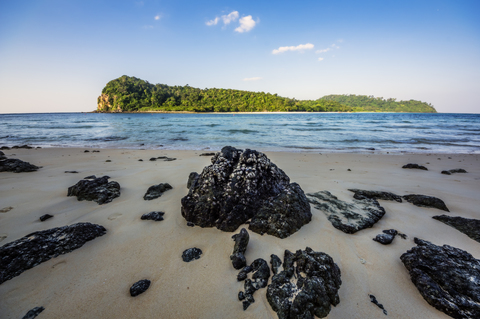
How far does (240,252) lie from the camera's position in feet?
7.64

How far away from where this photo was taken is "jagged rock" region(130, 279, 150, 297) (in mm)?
1935

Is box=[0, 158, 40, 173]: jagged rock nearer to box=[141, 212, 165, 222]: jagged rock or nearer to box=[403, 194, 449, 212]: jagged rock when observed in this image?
box=[141, 212, 165, 222]: jagged rock

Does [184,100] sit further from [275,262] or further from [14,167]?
[275,262]

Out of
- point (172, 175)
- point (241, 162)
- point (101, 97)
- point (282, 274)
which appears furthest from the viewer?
point (101, 97)

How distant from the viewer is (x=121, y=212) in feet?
11.2

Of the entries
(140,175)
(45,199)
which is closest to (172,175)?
(140,175)

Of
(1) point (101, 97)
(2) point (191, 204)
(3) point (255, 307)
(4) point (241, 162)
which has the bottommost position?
(3) point (255, 307)

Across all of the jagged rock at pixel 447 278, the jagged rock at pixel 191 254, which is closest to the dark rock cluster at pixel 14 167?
the jagged rock at pixel 191 254

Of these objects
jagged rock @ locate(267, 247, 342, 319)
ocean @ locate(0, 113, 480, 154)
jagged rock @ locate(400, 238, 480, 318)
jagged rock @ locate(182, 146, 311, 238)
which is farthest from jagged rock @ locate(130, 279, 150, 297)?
ocean @ locate(0, 113, 480, 154)

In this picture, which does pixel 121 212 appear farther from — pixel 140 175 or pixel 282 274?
pixel 282 274

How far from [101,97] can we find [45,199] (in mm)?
154754

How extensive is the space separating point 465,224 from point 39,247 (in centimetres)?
600

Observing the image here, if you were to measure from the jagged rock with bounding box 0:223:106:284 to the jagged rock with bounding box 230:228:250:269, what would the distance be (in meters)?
2.04

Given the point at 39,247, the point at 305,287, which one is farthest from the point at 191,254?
the point at 39,247
